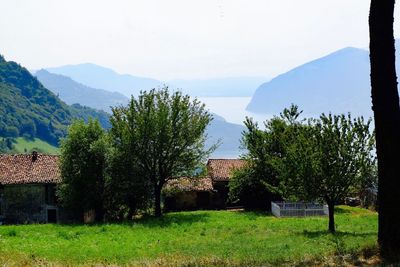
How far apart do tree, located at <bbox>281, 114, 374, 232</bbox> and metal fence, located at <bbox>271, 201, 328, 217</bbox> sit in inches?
561

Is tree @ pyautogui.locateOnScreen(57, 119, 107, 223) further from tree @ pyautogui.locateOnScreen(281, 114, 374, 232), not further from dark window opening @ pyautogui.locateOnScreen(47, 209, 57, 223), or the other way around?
tree @ pyautogui.locateOnScreen(281, 114, 374, 232)

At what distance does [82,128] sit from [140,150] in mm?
6271

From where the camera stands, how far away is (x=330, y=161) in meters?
31.3

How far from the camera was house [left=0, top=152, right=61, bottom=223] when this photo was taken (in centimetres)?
5981

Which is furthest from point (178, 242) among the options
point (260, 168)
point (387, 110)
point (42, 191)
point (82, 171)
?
point (42, 191)

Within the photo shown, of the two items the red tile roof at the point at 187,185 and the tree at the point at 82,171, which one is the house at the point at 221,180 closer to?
the red tile roof at the point at 187,185

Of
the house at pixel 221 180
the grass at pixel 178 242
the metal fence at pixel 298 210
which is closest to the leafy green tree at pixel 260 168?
the house at pixel 221 180

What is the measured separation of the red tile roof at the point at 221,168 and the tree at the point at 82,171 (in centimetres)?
2358

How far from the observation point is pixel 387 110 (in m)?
12.6

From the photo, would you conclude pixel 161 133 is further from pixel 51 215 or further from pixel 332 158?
pixel 51 215

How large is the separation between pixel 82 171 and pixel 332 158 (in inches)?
996

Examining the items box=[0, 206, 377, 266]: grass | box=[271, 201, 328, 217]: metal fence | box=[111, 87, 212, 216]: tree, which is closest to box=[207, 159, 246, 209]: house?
box=[111, 87, 212, 216]: tree

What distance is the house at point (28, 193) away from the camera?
59.8 m

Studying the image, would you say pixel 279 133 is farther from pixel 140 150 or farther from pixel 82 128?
pixel 82 128
